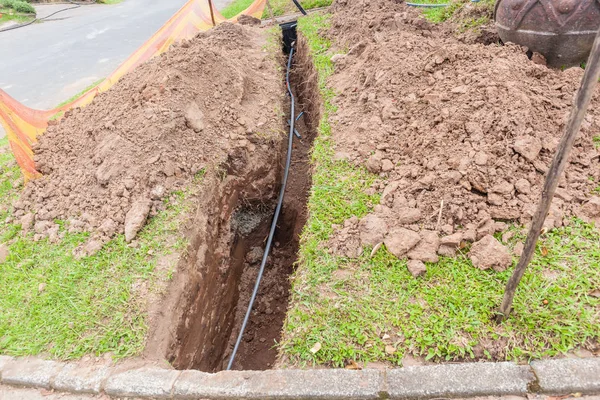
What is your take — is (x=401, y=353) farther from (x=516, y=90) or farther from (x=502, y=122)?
(x=516, y=90)

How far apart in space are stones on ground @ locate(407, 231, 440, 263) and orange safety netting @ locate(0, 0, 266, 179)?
4.04 meters

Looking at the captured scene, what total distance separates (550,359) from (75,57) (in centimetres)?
1233

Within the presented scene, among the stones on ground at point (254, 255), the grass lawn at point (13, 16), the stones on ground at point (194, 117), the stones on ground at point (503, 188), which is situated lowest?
the stones on ground at point (254, 255)

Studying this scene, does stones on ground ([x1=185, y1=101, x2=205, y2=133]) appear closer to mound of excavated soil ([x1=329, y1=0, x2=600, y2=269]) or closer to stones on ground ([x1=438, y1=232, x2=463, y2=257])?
mound of excavated soil ([x1=329, y1=0, x2=600, y2=269])

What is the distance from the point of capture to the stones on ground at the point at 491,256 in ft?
8.51

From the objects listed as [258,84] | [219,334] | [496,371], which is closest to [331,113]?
[258,84]

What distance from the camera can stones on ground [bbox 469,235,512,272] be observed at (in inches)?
102

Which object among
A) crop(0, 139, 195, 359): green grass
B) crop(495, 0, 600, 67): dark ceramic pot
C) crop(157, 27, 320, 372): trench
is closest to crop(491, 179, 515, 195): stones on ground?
crop(157, 27, 320, 372): trench

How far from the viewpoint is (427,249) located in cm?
276

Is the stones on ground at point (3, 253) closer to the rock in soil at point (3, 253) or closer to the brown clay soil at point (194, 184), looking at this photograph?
the rock in soil at point (3, 253)

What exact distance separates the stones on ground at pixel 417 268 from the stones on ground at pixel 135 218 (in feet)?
7.41

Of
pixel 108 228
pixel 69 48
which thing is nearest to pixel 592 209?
pixel 108 228

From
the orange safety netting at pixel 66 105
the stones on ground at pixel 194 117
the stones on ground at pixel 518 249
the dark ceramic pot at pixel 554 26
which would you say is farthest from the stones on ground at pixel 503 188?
the orange safety netting at pixel 66 105

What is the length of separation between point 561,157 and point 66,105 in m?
5.84
